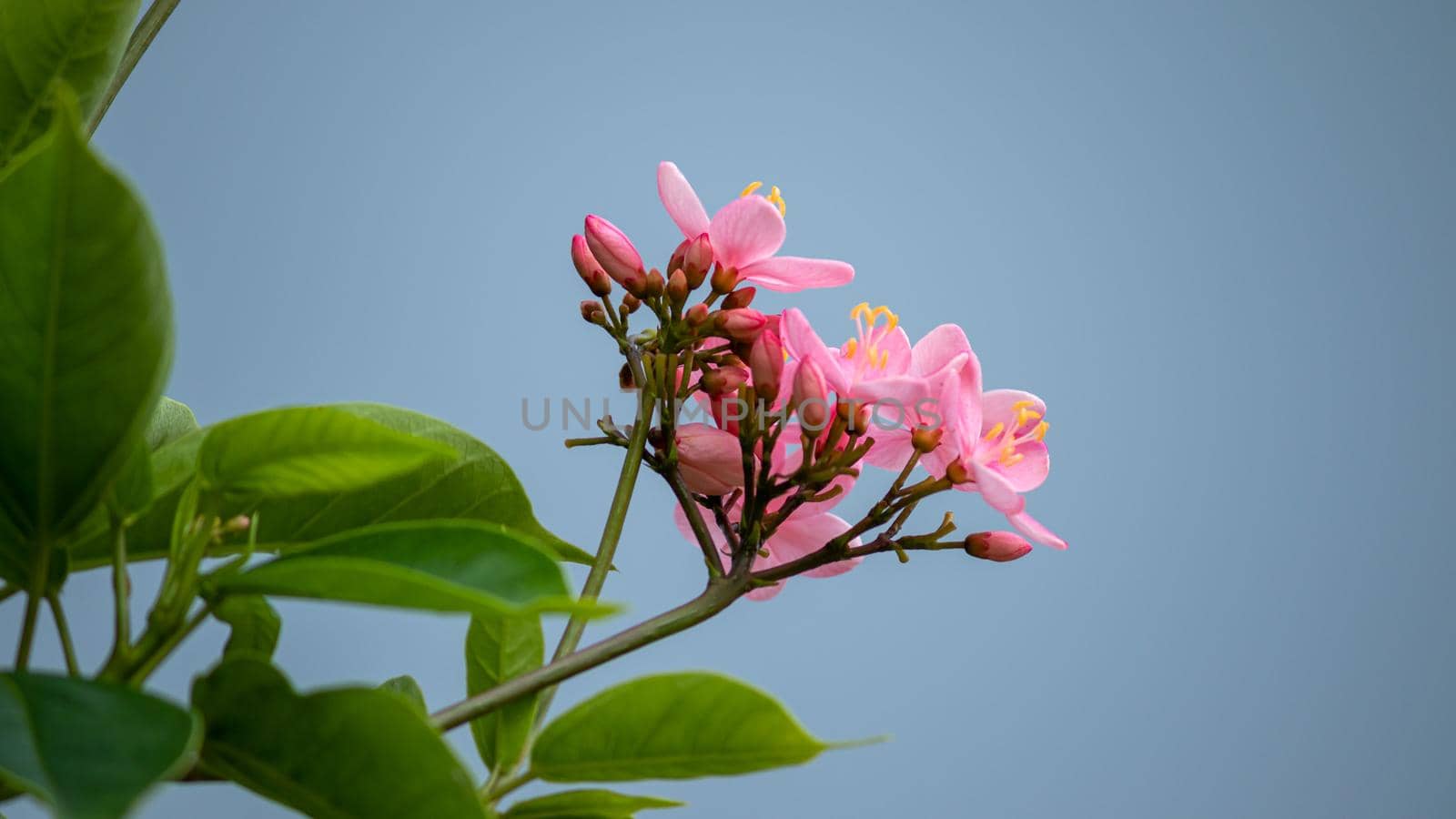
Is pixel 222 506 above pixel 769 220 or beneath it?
beneath

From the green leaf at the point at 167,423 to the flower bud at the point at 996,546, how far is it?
0.91 ft

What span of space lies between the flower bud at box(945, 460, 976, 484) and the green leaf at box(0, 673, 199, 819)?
24cm

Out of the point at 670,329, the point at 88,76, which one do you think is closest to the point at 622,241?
the point at 670,329

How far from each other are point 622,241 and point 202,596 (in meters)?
0.22

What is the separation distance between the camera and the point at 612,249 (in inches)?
16.8

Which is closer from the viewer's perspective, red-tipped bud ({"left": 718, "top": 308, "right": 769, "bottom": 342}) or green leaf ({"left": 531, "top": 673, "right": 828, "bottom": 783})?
green leaf ({"left": 531, "top": 673, "right": 828, "bottom": 783})

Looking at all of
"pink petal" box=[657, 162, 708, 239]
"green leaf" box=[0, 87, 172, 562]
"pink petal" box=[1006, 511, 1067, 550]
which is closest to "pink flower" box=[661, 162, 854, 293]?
"pink petal" box=[657, 162, 708, 239]

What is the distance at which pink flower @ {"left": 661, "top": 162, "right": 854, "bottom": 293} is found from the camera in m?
0.41

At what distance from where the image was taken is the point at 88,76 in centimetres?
36

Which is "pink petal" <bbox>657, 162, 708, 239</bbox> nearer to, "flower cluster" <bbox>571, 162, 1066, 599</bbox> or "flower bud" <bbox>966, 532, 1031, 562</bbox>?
"flower cluster" <bbox>571, 162, 1066, 599</bbox>

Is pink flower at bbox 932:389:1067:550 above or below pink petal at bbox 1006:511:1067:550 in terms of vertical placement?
above

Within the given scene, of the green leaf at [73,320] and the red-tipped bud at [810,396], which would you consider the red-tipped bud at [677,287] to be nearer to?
the red-tipped bud at [810,396]

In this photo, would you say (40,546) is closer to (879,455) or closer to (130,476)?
(130,476)

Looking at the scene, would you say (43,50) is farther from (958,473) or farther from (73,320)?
(958,473)
